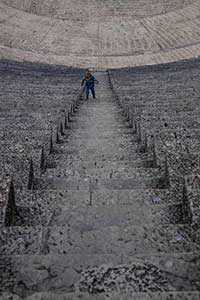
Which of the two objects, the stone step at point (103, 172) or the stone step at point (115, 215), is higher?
the stone step at point (115, 215)

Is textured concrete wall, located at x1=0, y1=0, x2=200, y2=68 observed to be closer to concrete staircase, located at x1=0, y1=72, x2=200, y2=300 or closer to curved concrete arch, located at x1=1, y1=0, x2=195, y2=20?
curved concrete arch, located at x1=1, y1=0, x2=195, y2=20

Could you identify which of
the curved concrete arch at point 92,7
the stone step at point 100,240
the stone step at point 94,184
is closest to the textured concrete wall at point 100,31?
the curved concrete arch at point 92,7

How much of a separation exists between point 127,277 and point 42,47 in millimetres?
17111

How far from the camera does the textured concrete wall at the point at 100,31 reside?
17719mm

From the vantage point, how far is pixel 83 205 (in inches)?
127

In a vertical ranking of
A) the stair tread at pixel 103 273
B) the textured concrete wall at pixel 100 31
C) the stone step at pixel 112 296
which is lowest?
the textured concrete wall at pixel 100 31

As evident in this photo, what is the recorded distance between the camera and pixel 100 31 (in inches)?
781

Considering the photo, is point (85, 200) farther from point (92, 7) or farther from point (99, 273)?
point (92, 7)

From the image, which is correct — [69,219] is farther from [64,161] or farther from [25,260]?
[64,161]

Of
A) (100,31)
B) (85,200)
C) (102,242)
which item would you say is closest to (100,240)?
(102,242)

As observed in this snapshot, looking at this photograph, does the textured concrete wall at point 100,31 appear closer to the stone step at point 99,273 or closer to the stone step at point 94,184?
the stone step at point 94,184

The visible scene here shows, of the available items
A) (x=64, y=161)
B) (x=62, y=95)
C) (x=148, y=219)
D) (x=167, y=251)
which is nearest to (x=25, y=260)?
(x=167, y=251)

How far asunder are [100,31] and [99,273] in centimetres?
1879

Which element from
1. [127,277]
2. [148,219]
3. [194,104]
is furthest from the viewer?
[194,104]
